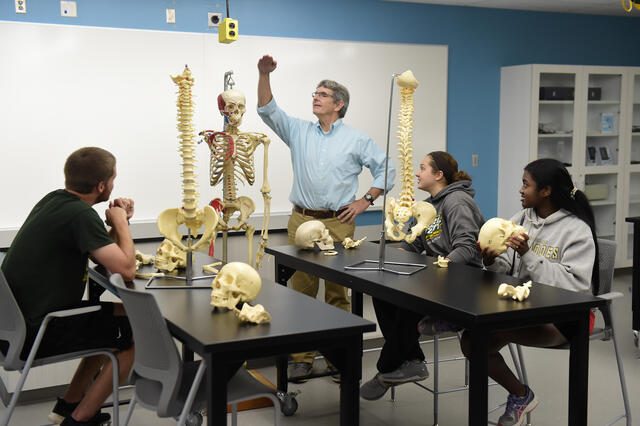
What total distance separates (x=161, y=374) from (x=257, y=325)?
34 cm

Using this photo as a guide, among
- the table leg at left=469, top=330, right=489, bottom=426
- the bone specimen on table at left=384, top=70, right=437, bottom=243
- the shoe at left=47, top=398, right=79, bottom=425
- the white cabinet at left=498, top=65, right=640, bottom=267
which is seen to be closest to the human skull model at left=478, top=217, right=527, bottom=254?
the bone specimen on table at left=384, top=70, right=437, bottom=243

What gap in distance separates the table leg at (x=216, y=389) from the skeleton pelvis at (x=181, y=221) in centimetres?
87

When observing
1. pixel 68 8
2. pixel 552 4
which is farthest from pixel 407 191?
pixel 552 4

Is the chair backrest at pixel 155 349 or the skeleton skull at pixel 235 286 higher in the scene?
the skeleton skull at pixel 235 286

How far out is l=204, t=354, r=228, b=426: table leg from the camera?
1.93 meters

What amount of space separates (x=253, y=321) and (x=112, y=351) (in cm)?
85

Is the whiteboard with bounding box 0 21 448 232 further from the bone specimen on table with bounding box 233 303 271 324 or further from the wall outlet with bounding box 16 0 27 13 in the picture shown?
the bone specimen on table with bounding box 233 303 271 324

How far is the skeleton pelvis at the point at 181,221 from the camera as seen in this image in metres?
2.75

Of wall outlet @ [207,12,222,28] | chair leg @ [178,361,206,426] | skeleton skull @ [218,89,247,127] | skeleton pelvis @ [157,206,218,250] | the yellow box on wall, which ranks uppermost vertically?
wall outlet @ [207,12,222,28]

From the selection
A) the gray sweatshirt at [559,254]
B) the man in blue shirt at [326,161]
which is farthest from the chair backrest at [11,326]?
the gray sweatshirt at [559,254]

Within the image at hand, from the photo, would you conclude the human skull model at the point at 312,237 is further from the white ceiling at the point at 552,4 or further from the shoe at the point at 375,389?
the white ceiling at the point at 552,4

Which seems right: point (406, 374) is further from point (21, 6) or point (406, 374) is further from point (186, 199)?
point (21, 6)

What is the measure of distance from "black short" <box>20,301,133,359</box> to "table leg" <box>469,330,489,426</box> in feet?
4.29

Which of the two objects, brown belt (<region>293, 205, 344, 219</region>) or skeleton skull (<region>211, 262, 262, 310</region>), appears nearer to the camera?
skeleton skull (<region>211, 262, 262, 310</region>)
